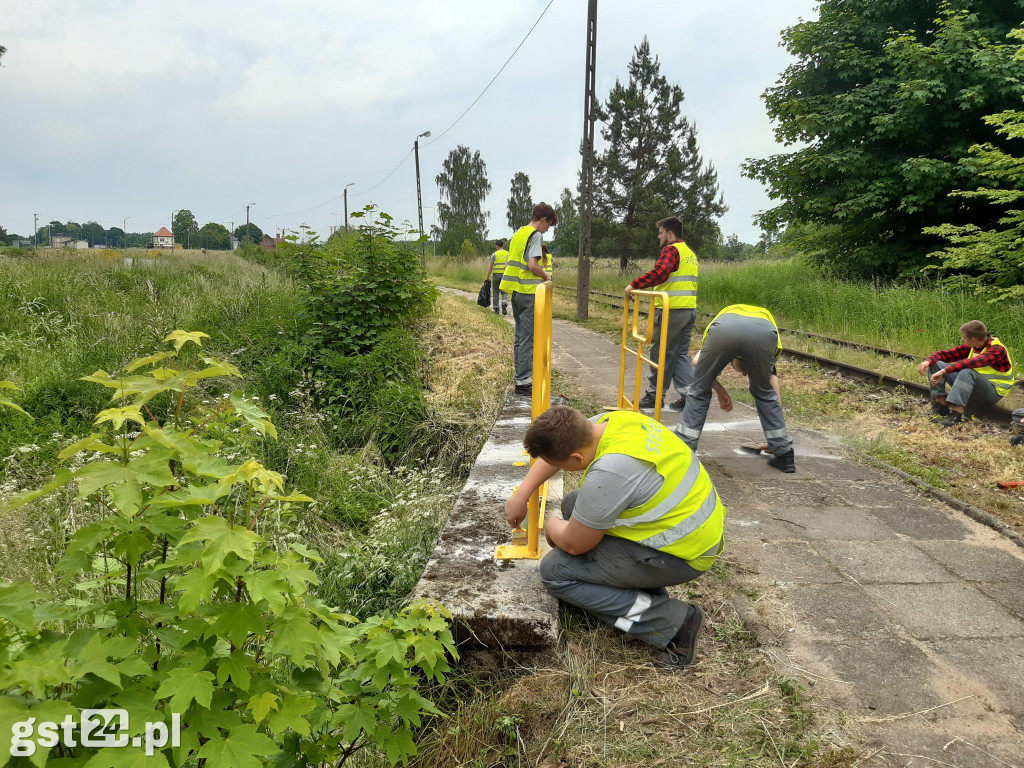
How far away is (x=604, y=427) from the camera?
2.92 metres

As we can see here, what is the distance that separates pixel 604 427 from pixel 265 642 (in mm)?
1601

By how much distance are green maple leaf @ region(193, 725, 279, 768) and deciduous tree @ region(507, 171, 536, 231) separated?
200 feet

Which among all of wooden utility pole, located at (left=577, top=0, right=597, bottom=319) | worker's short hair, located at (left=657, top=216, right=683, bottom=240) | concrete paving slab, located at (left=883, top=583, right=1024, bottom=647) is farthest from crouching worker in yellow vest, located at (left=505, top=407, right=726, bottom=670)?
wooden utility pole, located at (left=577, top=0, right=597, bottom=319)

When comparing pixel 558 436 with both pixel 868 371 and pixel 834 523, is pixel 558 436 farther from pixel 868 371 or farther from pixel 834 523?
pixel 868 371

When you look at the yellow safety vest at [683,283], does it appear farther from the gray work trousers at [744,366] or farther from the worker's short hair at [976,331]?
the worker's short hair at [976,331]

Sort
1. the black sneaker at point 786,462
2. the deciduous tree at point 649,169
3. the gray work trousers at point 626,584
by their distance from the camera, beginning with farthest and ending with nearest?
the deciduous tree at point 649,169 < the black sneaker at point 786,462 < the gray work trousers at point 626,584

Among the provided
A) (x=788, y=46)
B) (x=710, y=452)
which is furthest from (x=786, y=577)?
(x=788, y=46)

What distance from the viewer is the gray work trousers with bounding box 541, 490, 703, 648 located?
2836 mm

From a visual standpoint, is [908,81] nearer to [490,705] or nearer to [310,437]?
[310,437]

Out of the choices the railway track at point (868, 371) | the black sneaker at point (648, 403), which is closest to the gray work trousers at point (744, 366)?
the black sneaker at point (648, 403)

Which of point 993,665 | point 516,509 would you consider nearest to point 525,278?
point 516,509

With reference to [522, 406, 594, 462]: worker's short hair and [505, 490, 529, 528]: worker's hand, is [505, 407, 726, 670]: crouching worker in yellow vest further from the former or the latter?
[505, 490, 529, 528]: worker's hand

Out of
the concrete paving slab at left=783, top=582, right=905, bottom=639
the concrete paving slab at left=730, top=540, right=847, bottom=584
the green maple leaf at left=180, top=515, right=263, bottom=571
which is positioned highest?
the green maple leaf at left=180, top=515, right=263, bottom=571

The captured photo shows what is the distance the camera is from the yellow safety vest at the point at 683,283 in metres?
6.31
